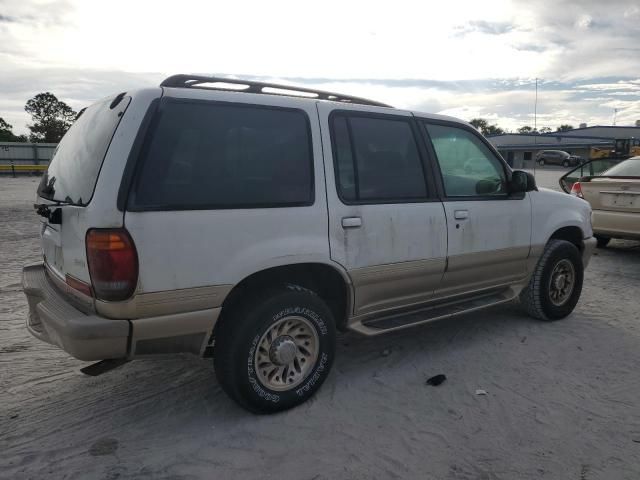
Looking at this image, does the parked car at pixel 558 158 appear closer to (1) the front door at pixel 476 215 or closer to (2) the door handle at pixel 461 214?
(1) the front door at pixel 476 215

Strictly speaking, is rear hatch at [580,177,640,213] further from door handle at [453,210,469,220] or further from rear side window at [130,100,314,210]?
rear side window at [130,100,314,210]

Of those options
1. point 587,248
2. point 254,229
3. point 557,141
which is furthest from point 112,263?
point 557,141

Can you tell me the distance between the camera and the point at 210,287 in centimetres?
278

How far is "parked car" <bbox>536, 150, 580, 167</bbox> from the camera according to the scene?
46.2 metres

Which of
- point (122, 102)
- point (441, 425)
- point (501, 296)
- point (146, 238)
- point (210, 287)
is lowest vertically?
point (441, 425)

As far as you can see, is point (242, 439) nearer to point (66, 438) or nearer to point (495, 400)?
point (66, 438)

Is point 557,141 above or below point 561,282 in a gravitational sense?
above

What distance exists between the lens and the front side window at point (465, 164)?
156 inches

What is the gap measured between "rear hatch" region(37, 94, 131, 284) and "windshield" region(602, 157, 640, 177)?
7592mm

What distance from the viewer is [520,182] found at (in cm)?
429

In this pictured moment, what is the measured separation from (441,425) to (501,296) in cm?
181

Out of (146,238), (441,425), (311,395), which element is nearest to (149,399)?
(311,395)

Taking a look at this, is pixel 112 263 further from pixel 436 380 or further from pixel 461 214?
pixel 461 214

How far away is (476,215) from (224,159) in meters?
2.16
